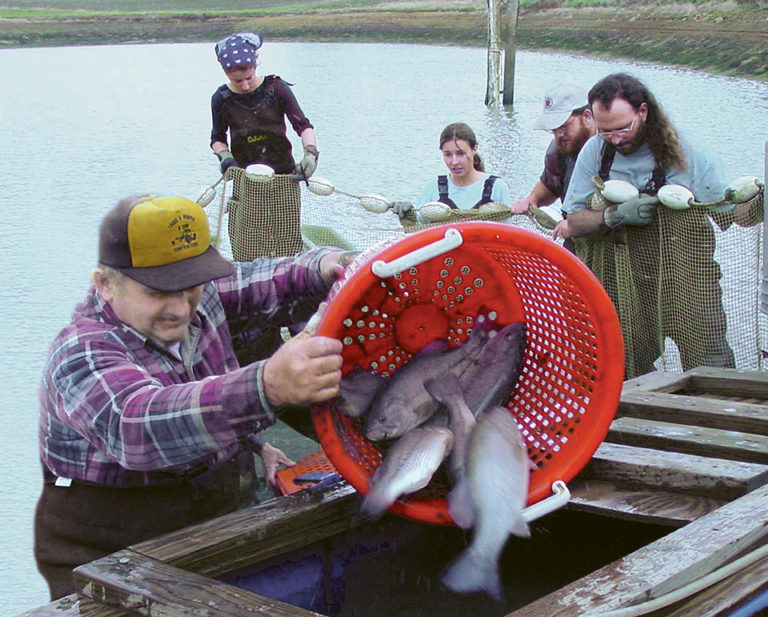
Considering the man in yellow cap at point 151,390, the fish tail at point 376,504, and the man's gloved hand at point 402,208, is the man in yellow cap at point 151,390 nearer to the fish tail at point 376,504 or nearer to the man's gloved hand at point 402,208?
the fish tail at point 376,504

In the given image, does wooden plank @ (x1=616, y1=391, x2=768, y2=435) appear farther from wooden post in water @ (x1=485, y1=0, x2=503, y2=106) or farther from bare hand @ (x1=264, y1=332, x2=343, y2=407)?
wooden post in water @ (x1=485, y1=0, x2=503, y2=106)

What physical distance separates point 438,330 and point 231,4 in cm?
4755

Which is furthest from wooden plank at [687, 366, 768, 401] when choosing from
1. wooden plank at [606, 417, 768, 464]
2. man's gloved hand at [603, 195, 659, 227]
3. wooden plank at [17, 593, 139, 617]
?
wooden plank at [17, 593, 139, 617]

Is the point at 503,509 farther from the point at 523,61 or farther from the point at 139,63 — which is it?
the point at 139,63

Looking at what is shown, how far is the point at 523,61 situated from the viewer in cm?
2459

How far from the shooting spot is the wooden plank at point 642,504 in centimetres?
251

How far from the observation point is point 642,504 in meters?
2.58

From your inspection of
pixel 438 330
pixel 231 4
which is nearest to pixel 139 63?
pixel 231 4

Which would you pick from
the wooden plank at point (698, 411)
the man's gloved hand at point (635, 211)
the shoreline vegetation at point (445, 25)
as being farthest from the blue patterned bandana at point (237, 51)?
the shoreline vegetation at point (445, 25)

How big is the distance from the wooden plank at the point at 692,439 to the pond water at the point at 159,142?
5.44 feet

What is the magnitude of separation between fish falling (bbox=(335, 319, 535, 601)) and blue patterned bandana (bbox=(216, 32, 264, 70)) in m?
4.07

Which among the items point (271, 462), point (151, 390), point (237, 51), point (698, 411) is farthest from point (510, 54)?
point (151, 390)

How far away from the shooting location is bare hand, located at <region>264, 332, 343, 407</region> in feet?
6.30

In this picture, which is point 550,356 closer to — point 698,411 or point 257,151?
point 698,411
